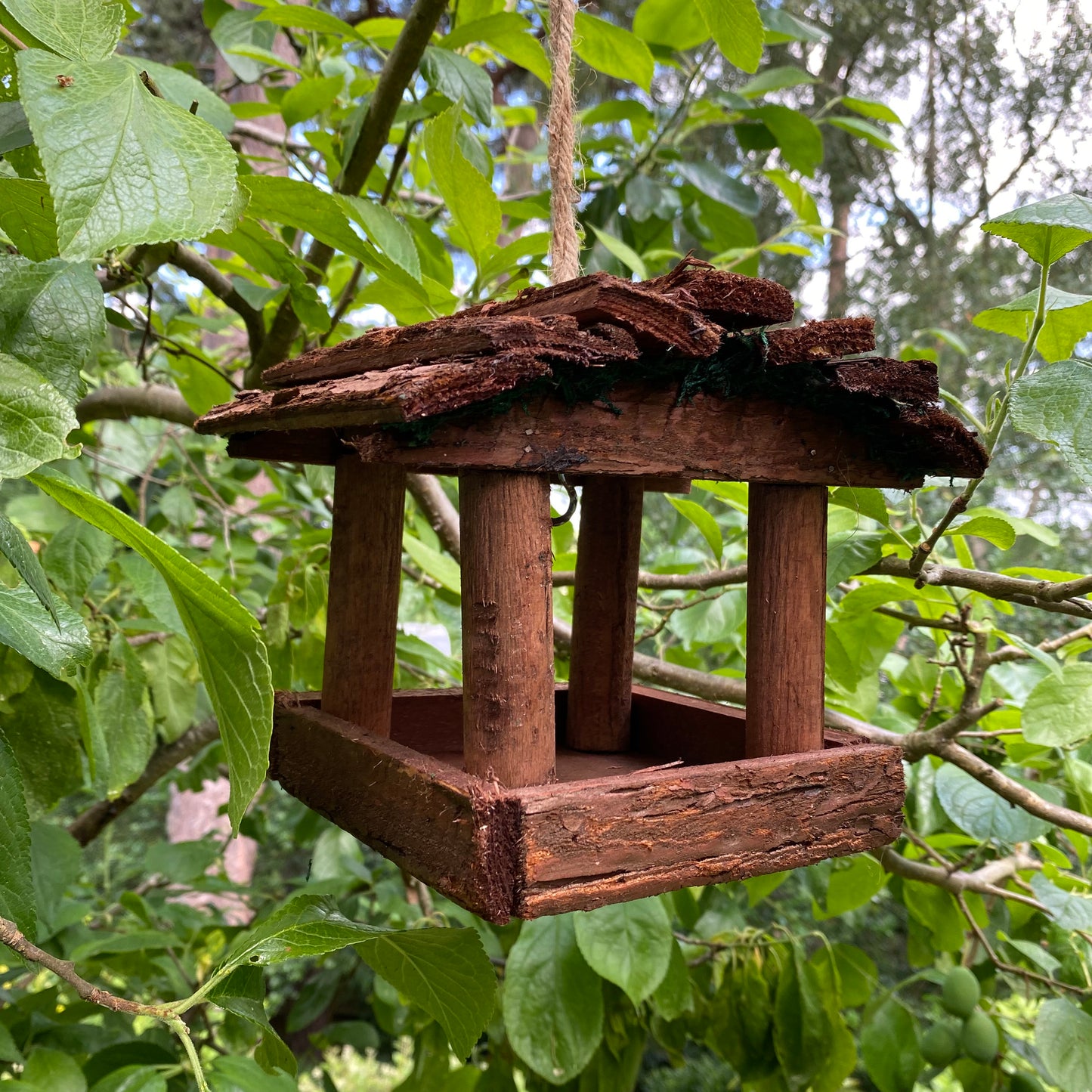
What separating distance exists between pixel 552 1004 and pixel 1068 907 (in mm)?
494

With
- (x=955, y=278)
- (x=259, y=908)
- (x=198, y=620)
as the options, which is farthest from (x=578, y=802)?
(x=955, y=278)

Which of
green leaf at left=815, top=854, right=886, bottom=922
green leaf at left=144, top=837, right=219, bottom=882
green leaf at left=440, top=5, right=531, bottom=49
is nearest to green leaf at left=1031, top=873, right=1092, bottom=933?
green leaf at left=815, top=854, right=886, bottom=922

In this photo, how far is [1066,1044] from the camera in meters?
0.90

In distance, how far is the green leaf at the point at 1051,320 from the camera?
2.15 feet

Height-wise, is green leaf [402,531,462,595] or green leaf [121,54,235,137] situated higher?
green leaf [121,54,235,137]

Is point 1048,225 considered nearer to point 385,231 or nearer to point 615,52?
point 385,231

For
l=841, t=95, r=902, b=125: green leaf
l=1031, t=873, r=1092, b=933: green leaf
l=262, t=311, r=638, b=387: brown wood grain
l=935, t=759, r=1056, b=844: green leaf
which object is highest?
l=841, t=95, r=902, b=125: green leaf

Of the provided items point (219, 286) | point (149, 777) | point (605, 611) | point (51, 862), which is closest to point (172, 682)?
point (51, 862)

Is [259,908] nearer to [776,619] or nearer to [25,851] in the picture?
[25,851]

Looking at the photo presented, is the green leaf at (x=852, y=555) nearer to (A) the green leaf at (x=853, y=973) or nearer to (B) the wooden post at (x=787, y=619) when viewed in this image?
(B) the wooden post at (x=787, y=619)

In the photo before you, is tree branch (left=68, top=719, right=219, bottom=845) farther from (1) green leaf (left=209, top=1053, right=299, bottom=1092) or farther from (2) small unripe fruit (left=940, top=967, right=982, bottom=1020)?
(2) small unripe fruit (left=940, top=967, right=982, bottom=1020)

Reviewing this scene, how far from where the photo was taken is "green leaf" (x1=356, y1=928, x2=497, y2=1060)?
2.06 feet

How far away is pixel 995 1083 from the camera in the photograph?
1.18 meters

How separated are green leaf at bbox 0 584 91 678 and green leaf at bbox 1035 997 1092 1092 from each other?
0.88 metres
